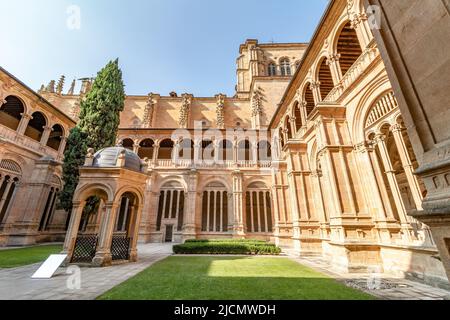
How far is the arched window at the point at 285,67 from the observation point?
31.5m

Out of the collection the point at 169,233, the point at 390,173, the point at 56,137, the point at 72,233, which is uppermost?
the point at 56,137

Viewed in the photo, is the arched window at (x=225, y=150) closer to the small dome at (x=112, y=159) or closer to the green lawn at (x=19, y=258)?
the small dome at (x=112, y=159)

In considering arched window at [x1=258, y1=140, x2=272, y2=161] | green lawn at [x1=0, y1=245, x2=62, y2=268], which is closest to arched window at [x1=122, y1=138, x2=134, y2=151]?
green lawn at [x1=0, y1=245, x2=62, y2=268]

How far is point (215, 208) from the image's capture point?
2195 centimetres

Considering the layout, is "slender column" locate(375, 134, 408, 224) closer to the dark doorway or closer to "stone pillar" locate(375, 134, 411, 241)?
"stone pillar" locate(375, 134, 411, 241)

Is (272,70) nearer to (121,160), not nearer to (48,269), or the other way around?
(121,160)

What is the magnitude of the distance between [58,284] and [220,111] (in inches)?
1019

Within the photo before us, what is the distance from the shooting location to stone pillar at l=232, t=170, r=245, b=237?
2024 centimetres

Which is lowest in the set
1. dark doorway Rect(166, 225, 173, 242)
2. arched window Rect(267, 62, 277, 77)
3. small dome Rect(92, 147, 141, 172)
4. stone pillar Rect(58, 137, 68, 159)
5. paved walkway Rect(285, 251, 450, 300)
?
paved walkway Rect(285, 251, 450, 300)

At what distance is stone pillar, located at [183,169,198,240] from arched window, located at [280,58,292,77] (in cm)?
2214

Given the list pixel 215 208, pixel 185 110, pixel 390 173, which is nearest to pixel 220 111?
pixel 185 110

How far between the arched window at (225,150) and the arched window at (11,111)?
64.4 feet

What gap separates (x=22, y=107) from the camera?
18406mm
